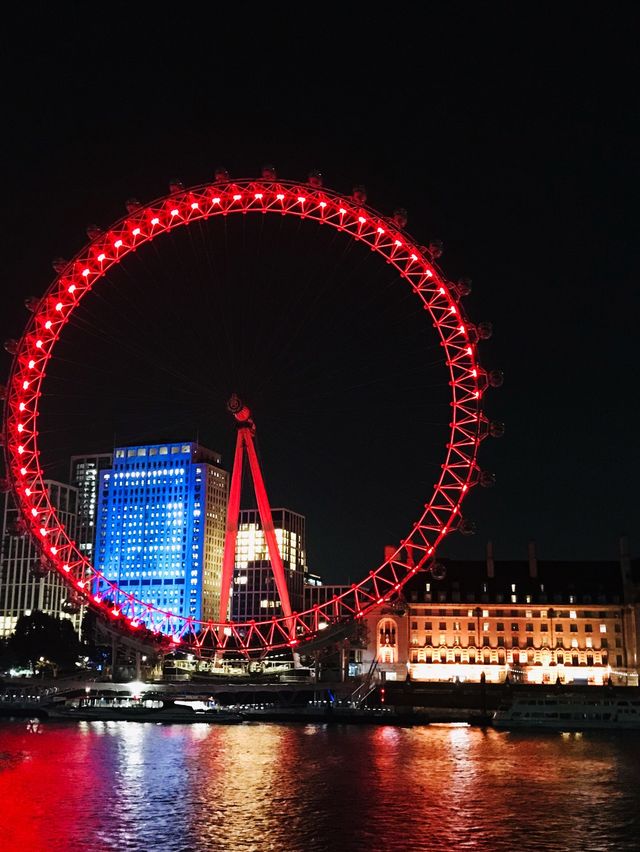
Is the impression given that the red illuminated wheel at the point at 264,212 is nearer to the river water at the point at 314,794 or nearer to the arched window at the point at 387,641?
the river water at the point at 314,794

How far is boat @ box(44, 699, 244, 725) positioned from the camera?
75312 millimetres

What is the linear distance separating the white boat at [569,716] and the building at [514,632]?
28.1 meters

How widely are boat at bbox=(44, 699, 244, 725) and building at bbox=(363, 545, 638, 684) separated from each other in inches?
1126

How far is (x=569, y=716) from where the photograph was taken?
239 feet

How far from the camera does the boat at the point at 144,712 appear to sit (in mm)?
75312

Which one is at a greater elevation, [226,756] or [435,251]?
[435,251]

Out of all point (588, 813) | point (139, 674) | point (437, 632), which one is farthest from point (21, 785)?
point (437, 632)

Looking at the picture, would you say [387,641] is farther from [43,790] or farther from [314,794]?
[43,790]

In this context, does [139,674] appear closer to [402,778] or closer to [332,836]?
[402,778]

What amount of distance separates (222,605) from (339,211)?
109 feet

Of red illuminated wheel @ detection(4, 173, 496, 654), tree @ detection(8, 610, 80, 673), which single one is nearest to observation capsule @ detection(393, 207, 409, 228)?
red illuminated wheel @ detection(4, 173, 496, 654)

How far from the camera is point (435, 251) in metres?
66.3

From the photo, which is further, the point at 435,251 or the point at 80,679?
the point at 80,679

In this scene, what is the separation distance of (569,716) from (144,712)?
3249 centimetres
